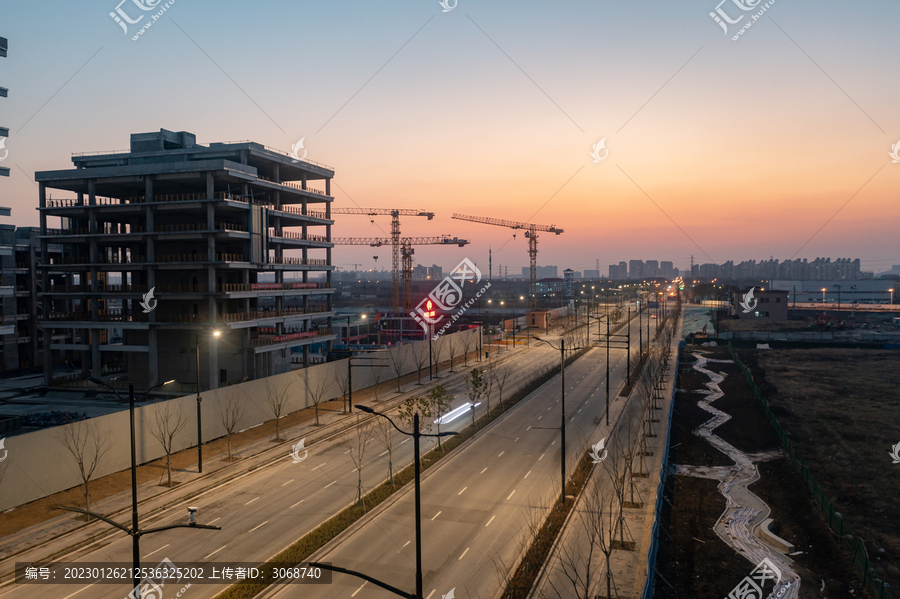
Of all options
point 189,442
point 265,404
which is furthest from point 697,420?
point 189,442

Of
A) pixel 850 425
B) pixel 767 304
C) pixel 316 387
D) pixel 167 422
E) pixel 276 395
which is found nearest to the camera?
pixel 167 422

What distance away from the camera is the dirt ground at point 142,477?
29609 millimetres

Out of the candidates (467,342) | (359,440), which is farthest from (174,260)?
(467,342)

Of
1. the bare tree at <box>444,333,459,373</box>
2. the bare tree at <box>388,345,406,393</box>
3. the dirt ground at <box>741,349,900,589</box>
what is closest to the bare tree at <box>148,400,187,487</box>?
the bare tree at <box>388,345,406,393</box>

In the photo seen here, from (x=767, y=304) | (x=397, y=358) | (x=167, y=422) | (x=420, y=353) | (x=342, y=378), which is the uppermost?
(x=767, y=304)

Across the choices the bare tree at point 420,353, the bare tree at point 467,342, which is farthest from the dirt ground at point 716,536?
the bare tree at point 467,342

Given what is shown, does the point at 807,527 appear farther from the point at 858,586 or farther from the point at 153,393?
the point at 153,393

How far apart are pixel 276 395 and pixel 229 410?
217 inches

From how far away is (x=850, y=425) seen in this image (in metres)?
49.6

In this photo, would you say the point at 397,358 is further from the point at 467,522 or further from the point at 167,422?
the point at 467,522

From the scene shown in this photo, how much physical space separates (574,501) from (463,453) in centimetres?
1148

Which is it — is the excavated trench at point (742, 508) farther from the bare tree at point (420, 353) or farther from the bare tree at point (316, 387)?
the bare tree at point (420, 353)

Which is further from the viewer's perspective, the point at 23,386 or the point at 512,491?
the point at 23,386

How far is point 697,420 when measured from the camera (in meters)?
51.0
